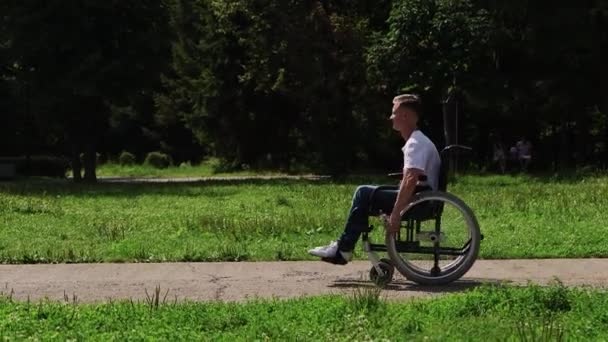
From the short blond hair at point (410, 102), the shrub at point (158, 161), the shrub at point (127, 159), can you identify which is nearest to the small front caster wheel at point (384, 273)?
the short blond hair at point (410, 102)

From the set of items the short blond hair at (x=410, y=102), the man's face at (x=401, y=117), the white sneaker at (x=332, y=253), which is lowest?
the white sneaker at (x=332, y=253)

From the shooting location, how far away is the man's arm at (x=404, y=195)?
7590 mm

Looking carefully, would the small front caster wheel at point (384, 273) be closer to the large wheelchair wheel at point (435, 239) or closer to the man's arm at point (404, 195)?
the large wheelchair wheel at point (435, 239)

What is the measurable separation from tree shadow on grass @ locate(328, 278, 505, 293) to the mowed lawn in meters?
1.49

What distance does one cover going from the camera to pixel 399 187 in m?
7.76

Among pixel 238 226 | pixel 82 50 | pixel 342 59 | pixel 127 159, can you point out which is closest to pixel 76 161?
pixel 82 50

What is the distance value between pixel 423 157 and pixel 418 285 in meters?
1.14

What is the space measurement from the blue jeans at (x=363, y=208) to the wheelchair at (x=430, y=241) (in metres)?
0.05

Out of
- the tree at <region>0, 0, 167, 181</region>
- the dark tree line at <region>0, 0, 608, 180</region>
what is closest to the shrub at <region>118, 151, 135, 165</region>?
the dark tree line at <region>0, 0, 608, 180</region>

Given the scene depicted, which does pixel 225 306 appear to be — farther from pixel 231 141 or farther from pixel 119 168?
pixel 119 168

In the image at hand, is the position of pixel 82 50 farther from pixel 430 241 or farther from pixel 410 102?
pixel 430 241

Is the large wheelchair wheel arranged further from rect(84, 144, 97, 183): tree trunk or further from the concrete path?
rect(84, 144, 97, 183): tree trunk

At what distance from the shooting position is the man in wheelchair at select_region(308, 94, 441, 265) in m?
7.73

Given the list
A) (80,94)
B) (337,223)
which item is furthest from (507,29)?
(337,223)
